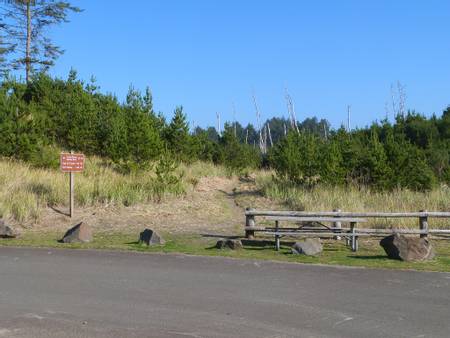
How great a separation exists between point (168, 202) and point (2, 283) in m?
11.8

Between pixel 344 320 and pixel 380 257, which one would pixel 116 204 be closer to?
pixel 380 257

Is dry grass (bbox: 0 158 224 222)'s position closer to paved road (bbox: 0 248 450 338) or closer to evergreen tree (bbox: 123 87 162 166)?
evergreen tree (bbox: 123 87 162 166)

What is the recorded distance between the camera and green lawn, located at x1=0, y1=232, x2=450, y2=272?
11344 millimetres

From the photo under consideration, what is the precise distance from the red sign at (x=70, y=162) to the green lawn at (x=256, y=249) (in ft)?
9.26

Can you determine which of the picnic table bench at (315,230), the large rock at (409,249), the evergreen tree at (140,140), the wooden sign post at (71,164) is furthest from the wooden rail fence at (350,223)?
the evergreen tree at (140,140)

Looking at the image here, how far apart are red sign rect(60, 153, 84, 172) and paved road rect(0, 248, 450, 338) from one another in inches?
271

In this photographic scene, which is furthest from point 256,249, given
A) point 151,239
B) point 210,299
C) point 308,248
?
point 210,299

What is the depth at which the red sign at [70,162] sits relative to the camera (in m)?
18.3

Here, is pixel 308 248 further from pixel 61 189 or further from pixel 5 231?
pixel 61 189

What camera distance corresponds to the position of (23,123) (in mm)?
24062

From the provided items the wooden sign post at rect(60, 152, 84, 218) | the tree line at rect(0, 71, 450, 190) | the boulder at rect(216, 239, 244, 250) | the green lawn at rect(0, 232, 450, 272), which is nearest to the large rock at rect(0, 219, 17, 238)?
the green lawn at rect(0, 232, 450, 272)

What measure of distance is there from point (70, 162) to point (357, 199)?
996cm

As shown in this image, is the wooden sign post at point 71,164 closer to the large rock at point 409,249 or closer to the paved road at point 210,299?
the paved road at point 210,299

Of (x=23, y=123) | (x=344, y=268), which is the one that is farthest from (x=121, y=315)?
(x=23, y=123)
